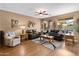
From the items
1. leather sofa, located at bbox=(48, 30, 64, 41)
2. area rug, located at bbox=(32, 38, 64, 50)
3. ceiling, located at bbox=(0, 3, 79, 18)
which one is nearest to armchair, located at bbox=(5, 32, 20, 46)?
area rug, located at bbox=(32, 38, 64, 50)

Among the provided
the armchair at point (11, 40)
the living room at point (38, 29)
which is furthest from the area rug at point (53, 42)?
the armchair at point (11, 40)

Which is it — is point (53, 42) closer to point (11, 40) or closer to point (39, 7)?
point (39, 7)

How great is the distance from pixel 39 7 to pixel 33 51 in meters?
1.05

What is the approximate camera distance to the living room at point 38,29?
1997 millimetres

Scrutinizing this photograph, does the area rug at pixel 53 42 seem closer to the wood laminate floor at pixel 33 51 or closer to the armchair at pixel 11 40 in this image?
the wood laminate floor at pixel 33 51

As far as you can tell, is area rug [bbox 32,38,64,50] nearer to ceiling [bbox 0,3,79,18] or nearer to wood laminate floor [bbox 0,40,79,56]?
wood laminate floor [bbox 0,40,79,56]

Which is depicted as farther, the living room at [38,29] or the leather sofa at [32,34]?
the leather sofa at [32,34]

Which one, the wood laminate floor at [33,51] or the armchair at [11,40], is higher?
the armchair at [11,40]

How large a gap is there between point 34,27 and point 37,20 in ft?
0.62

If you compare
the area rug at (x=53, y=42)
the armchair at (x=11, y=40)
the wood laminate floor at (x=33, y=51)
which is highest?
the armchair at (x=11, y=40)

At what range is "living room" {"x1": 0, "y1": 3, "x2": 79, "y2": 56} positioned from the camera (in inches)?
78.6

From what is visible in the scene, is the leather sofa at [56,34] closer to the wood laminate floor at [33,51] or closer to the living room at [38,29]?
the living room at [38,29]

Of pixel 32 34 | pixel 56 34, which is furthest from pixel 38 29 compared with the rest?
pixel 56 34

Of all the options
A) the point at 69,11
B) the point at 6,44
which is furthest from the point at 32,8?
the point at 6,44
